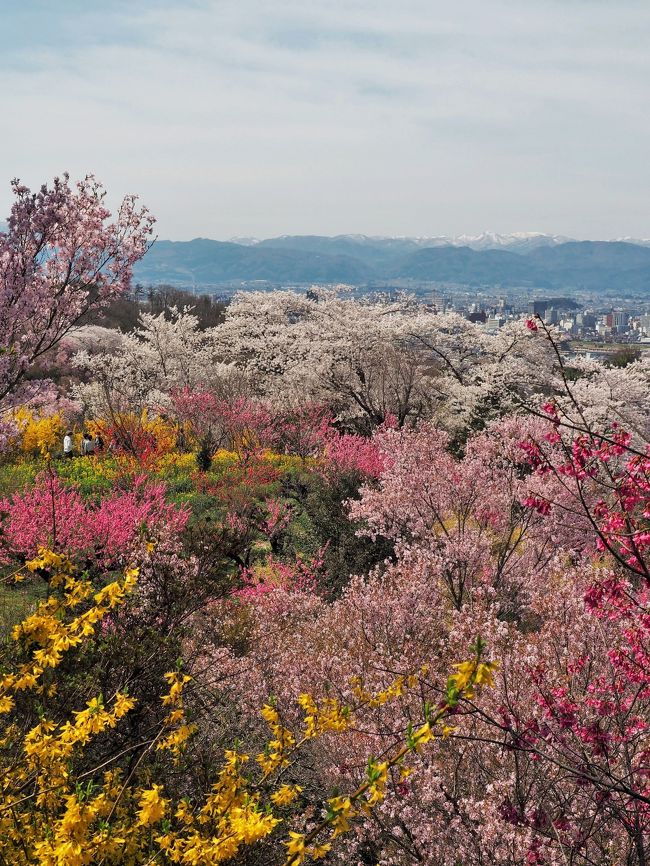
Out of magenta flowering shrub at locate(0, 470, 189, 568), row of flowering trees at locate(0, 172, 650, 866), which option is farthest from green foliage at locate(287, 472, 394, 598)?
magenta flowering shrub at locate(0, 470, 189, 568)

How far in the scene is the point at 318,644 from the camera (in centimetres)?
670

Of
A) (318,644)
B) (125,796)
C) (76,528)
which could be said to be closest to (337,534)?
(76,528)

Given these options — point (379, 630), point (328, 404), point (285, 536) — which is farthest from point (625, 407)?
point (379, 630)

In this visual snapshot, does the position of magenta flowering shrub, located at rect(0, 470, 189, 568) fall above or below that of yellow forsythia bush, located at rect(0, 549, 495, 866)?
below

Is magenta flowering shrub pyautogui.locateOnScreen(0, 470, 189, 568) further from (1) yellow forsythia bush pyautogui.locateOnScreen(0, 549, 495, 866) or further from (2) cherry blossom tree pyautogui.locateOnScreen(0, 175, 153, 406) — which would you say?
(1) yellow forsythia bush pyautogui.locateOnScreen(0, 549, 495, 866)

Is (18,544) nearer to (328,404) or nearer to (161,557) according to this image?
(161,557)

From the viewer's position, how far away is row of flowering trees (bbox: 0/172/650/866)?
3.26 metres

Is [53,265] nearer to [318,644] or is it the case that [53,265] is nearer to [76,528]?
[76,528]

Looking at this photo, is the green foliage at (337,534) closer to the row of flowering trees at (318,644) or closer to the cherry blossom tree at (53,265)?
the row of flowering trees at (318,644)

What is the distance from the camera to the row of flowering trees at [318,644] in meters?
3.26

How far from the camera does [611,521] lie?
4.14 meters

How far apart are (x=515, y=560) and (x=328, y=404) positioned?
526 inches

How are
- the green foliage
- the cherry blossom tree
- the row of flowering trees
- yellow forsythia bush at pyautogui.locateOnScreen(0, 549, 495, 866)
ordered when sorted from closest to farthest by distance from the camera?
1. yellow forsythia bush at pyautogui.locateOnScreen(0, 549, 495, 866)
2. the row of flowering trees
3. the cherry blossom tree
4. the green foliage

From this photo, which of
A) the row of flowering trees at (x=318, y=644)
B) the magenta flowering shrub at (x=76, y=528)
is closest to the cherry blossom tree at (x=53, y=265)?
the row of flowering trees at (x=318, y=644)
